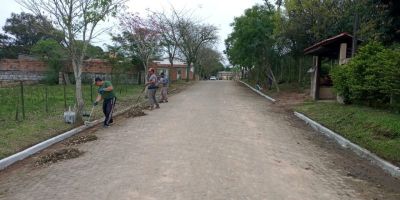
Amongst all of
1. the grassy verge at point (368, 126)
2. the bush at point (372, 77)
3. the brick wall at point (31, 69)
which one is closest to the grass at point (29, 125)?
the grassy verge at point (368, 126)

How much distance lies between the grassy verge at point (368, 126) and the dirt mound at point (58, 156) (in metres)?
6.01

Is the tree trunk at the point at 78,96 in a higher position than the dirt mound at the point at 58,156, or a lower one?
higher

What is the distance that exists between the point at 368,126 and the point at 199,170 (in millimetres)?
5715

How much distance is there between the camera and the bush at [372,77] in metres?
12.4

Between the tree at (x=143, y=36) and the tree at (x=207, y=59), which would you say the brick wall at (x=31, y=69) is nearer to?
the tree at (x=143, y=36)

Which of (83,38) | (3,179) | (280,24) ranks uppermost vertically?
(280,24)

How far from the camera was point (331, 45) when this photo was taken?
66.0 feet

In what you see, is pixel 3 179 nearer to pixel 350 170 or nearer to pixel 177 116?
pixel 350 170

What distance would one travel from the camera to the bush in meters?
12.4

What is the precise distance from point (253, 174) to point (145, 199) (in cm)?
210

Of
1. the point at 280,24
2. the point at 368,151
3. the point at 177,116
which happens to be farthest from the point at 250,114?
the point at 280,24

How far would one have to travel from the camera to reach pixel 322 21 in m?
25.5

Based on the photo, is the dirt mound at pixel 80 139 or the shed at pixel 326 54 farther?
the shed at pixel 326 54

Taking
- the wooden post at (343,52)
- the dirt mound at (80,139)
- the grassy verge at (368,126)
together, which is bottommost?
the dirt mound at (80,139)
